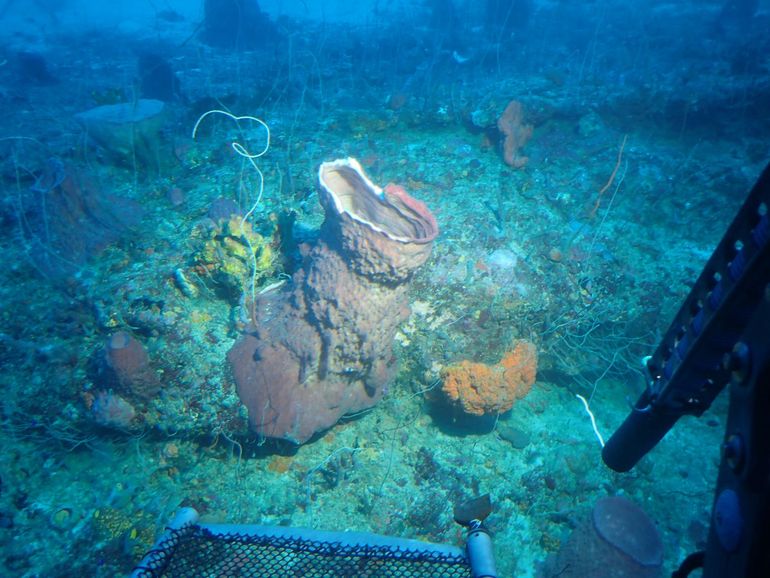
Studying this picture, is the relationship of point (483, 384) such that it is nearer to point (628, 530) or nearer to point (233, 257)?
point (628, 530)

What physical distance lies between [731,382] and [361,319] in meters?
2.41

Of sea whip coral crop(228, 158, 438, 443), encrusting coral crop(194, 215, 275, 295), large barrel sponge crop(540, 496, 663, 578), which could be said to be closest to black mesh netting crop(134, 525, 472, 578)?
sea whip coral crop(228, 158, 438, 443)

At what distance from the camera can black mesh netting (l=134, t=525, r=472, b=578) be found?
5.83ft

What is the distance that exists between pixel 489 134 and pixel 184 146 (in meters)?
5.75

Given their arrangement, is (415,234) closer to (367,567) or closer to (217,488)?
(367,567)

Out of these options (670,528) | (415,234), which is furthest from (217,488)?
(670,528)

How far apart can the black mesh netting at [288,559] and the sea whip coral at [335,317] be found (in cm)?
142

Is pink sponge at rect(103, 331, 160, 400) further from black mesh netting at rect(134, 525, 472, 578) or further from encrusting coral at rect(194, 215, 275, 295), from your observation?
black mesh netting at rect(134, 525, 472, 578)

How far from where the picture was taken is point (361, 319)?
3.18 m

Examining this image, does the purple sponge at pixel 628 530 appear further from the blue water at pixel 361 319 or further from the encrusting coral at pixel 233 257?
the encrusting coral at pixel 233 257

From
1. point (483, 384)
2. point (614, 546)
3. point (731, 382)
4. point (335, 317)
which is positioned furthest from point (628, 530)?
point (335, 317)

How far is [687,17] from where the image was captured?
53.1ft

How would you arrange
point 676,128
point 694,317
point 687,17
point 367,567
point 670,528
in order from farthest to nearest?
point 687,17
point 676,128
point 670,528
point 367,567
point 694,317

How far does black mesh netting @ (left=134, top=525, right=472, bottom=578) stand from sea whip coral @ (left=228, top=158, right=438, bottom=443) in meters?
1.42
